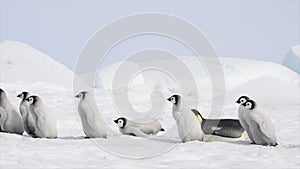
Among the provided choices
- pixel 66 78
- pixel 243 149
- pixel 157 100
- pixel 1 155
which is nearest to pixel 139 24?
pixel 243 149

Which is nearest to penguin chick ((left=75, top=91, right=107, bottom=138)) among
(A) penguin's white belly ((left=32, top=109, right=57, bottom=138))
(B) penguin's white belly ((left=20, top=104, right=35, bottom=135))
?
(A) penguin's white belly ((left=32, top=109, right=57, bottom=138))

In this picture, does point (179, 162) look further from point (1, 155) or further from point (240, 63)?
point (240, 63)

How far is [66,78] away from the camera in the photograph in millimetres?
22969

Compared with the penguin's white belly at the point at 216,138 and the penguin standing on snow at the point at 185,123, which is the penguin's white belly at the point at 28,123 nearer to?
the penguin standing on snow at the point at 185,123

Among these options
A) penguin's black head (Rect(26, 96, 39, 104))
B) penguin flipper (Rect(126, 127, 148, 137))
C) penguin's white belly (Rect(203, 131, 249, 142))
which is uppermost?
penguin's black head (Rect(26, 96, 39, 104))

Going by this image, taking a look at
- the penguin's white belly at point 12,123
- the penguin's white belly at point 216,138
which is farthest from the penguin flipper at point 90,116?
the penguin's white belly at point 216,138

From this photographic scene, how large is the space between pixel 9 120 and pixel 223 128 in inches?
98.6

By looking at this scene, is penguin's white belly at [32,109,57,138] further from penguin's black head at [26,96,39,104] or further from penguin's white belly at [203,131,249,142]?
penguin's white belly at [203,131,249,142]

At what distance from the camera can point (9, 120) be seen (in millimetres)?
5516

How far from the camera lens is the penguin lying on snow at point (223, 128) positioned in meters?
5.59

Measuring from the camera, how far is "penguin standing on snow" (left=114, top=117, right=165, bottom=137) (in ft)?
18.7

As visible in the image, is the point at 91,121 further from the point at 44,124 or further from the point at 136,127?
the point at 136,127

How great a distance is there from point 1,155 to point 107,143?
3.57 feet

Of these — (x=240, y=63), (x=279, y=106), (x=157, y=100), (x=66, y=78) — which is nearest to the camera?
(x=279, y=106)
